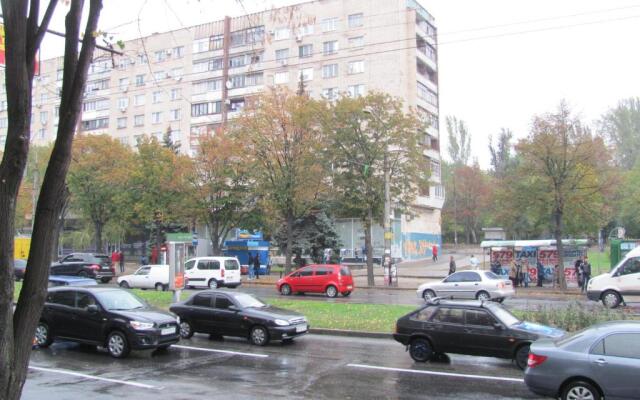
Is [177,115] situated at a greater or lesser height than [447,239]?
greater

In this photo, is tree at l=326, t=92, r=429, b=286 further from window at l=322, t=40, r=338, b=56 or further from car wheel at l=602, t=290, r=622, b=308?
window at l=322, t=40, r=338, b=56

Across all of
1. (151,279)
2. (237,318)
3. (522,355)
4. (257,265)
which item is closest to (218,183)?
(257,265)

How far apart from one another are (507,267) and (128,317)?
27177 millimetres

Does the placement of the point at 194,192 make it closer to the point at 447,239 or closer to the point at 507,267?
the point at 507,267

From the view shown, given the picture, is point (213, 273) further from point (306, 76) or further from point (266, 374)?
point (306, 76)

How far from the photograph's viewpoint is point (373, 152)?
35156 mm

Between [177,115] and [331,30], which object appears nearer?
[331,30]

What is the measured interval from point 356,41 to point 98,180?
1192 inches

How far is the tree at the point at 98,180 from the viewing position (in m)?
49.3

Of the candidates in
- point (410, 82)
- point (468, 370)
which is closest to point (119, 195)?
point (410, 82)

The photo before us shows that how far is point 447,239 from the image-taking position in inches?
3546

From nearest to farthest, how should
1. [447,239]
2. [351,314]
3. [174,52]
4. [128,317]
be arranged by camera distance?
[128,317]
[351,314]
[174,52]
[447,239]

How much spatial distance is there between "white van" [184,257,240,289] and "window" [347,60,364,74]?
113 feet

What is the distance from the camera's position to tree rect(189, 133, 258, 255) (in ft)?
141
